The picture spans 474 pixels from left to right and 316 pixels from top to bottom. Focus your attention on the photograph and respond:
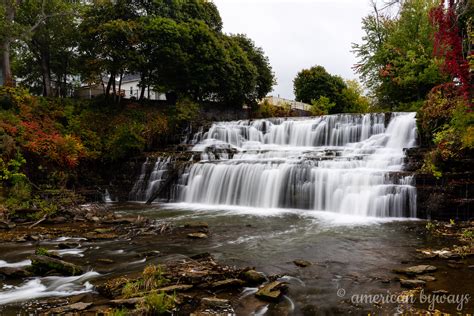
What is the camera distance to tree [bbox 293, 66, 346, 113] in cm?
5028

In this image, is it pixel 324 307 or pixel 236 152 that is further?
pixel 236 152

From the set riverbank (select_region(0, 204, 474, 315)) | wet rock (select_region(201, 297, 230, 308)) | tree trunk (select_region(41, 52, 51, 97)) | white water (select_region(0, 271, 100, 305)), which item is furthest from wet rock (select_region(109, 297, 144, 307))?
tree trunk (select_region(41, 52, 51, 97))

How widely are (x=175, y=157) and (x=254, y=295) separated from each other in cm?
1552

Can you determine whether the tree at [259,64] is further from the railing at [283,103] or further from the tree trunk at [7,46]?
the tree trunk at [7,46]

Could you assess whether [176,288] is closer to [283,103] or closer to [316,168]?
[316,168]

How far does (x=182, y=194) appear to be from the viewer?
19.2m

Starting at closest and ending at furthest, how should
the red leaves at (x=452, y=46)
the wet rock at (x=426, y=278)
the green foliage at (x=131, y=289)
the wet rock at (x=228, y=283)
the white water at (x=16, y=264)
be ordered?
the green foliage at (x=131, y=289) → the wet rock at (x=228, y=283) → the wet rock at (x=426, y=278) → the white water at (x=16, y=264) → the red leaves at (x=452, y=46)

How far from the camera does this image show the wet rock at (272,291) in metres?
6.17

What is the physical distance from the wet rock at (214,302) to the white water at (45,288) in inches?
87.5

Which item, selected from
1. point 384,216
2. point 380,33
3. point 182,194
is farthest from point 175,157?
point 380,33

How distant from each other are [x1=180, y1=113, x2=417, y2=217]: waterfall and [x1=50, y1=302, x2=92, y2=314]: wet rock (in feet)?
36.9

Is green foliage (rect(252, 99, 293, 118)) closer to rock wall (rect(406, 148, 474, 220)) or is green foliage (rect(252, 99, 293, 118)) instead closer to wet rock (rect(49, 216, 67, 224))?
rock wall (rect(406, 148, 474, 220))

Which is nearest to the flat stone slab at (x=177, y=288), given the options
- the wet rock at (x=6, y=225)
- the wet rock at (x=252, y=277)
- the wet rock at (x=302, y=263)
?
the wet rock at (x=252, y=277)

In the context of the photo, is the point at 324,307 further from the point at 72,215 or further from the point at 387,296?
the point at 72,215
